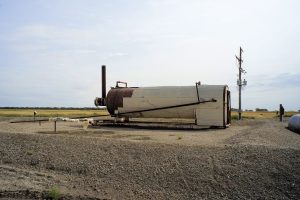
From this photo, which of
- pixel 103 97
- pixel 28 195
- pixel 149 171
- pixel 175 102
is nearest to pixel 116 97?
pixel 103 97

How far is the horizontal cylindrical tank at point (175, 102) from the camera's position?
2512 cm

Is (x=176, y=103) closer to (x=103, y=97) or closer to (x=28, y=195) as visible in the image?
(x=103, y=97)

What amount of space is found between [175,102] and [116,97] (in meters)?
4.50

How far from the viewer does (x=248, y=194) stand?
11.1m

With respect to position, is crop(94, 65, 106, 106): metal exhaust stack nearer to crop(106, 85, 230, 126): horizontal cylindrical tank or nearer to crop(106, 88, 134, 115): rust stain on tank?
crop(106, 88, 134, 115): rust stain on tank

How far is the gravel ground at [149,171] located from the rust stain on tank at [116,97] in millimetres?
12217

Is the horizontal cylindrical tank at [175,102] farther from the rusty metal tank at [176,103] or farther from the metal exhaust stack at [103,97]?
the metal exhaust stack at [103,97]

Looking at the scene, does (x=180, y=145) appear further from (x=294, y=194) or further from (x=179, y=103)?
(x=179, y=103)

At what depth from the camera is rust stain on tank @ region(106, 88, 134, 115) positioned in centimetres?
2800

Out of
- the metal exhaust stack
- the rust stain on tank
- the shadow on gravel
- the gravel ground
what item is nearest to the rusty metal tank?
the rust stain on tank

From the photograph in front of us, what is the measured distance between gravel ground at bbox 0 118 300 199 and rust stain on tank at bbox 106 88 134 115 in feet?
40.1

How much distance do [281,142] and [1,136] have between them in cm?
1175

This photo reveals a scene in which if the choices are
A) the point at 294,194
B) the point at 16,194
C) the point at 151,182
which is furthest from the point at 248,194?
the point at 16,194

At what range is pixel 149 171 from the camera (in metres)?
12.8
